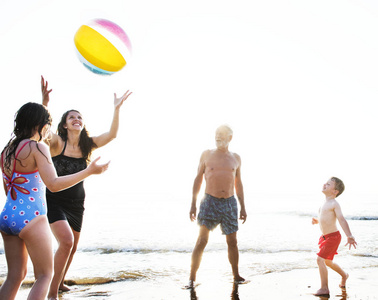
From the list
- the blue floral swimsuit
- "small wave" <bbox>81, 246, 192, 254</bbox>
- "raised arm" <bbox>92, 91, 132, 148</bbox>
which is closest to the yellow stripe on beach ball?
"raised arm" <bbox>92, 91, 132, 148</bbox>

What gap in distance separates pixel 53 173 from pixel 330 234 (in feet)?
12.7

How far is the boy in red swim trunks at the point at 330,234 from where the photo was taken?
15.4ft

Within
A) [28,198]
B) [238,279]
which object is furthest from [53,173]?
[238,279]

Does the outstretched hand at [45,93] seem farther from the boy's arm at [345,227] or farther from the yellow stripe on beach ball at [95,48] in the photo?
the boy's arm at [345,227]

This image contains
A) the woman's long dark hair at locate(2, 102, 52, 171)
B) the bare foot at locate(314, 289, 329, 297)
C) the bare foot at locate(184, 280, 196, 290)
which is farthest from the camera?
the bare foot at locate(184, 280, 196, 290)

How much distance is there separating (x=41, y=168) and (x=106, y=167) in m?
0.49

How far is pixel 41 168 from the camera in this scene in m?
2.74

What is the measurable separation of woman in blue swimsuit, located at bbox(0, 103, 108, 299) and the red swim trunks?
3.47 metres

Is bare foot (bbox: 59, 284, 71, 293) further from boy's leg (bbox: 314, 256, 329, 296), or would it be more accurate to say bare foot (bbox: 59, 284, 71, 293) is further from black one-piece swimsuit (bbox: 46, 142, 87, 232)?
boy's leg (bbox: 314, 256, 329, 296)

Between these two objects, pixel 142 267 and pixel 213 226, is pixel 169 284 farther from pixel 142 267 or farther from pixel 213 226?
pixel 142 267

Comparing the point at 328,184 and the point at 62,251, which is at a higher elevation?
the point at 328,184

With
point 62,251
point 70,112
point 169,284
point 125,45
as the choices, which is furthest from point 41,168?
point 169,284

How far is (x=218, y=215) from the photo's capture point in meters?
5.30

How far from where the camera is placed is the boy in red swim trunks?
471 centimetres
